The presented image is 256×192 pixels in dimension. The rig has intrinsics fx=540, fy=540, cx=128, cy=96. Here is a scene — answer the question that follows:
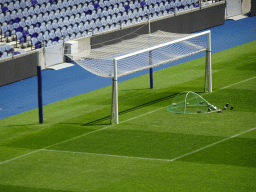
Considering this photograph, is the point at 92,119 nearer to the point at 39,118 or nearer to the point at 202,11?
the point at 39,118

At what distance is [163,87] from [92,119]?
487cm

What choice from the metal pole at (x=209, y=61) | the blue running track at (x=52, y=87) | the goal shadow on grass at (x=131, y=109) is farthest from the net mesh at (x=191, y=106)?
the blue running track at (x=52, y=87)

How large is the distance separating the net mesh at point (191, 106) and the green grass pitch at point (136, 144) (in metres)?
0.33

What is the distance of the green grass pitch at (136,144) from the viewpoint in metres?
12.9

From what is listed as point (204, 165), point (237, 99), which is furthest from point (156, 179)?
point (237, 99)

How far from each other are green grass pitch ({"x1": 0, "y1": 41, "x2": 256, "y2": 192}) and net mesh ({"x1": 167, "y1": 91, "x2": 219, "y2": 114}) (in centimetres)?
33

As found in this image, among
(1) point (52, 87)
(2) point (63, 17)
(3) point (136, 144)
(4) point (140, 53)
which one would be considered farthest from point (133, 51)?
(2) point (63, 17)

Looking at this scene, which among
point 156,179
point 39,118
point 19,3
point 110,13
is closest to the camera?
point 156,179

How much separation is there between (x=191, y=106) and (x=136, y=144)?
167 inches

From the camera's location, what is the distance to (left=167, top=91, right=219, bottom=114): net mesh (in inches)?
727

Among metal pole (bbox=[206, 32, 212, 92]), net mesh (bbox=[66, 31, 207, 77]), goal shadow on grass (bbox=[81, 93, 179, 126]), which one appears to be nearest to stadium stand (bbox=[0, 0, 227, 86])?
net mesh (bbox=[66, 31, 207, 77])

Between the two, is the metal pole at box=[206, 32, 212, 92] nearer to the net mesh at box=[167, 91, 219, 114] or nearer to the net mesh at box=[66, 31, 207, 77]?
the net mesh at box=[66, 31, 207, 77]

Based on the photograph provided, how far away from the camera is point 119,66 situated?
2266 centimetres

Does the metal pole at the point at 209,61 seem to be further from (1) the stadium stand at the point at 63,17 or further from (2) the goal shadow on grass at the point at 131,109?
(1) the stadium stand at the point at 63,17
